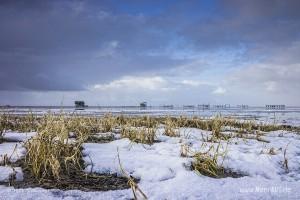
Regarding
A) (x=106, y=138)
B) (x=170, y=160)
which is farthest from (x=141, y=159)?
(x=106, y=138)

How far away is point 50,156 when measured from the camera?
351 centimetres

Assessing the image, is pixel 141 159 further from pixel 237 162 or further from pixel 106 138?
pixel 106 138

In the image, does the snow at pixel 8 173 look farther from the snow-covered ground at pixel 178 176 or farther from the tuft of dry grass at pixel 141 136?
the tuft of dry grass at pixel 141 136

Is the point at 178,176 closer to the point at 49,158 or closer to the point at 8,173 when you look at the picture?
the point at 49,158

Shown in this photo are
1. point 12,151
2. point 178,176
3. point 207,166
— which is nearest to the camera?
point 178,176

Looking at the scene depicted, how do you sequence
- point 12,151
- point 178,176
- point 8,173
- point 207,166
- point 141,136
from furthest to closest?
point 141,136 → point 12,151 → point 207,166 → point 178,176 → point 8,173

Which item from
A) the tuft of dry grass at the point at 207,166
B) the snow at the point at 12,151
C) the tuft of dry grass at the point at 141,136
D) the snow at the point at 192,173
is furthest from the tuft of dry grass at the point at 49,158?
the tuft of dry grass at the point at 141,136

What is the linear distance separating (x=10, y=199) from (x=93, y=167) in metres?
1.12

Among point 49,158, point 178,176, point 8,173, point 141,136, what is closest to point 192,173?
point 178,176

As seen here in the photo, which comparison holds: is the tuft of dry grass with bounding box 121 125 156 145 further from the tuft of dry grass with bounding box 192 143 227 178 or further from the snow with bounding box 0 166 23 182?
the snow with bounding box 0 166 23 182

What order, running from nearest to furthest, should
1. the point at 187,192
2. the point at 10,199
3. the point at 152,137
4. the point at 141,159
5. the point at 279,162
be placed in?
the point at 10,199 < the point at 187,192 < the point at 141,159 < the point at 279,162 < the point at 152,137

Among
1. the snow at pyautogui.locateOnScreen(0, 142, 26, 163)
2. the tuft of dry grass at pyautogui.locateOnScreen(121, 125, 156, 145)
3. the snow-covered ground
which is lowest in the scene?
the snow-covered ground

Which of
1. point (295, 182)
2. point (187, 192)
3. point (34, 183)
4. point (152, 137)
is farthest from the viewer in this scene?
point (152, 137)

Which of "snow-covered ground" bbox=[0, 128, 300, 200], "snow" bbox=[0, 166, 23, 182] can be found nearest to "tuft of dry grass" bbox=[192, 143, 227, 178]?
"snow-covered ground" bbox=[0, 128, 300, 200]
